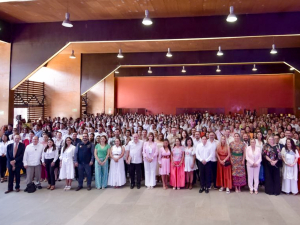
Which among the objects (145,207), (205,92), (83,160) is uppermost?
(205,92)

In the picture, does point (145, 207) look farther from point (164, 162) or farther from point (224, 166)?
point (224, 166)

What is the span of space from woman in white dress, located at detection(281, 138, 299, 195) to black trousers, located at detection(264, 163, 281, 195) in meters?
0.22

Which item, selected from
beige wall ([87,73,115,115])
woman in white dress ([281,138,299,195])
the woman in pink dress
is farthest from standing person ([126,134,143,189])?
beige wall ([87,73,115,115])

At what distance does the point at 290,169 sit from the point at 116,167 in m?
4.62

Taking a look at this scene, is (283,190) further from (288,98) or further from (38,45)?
(288,98)

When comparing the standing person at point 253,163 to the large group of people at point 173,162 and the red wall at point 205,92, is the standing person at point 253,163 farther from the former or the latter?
the red wall at point 205,92

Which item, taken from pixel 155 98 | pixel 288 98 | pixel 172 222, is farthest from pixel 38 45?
pixel 288 98

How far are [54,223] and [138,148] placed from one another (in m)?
3.15

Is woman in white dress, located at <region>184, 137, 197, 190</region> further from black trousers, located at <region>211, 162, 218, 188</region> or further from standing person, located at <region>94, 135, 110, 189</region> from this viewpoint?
standing person, located at <region>94, 135, 110, 189</region>

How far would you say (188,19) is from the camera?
10281mm

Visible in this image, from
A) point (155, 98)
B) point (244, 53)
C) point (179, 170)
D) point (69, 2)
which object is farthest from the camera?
point (155, 98)

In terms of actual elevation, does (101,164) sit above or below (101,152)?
below

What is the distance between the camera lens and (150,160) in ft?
24.1

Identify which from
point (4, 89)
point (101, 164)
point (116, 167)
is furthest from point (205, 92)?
point (101, 164)
